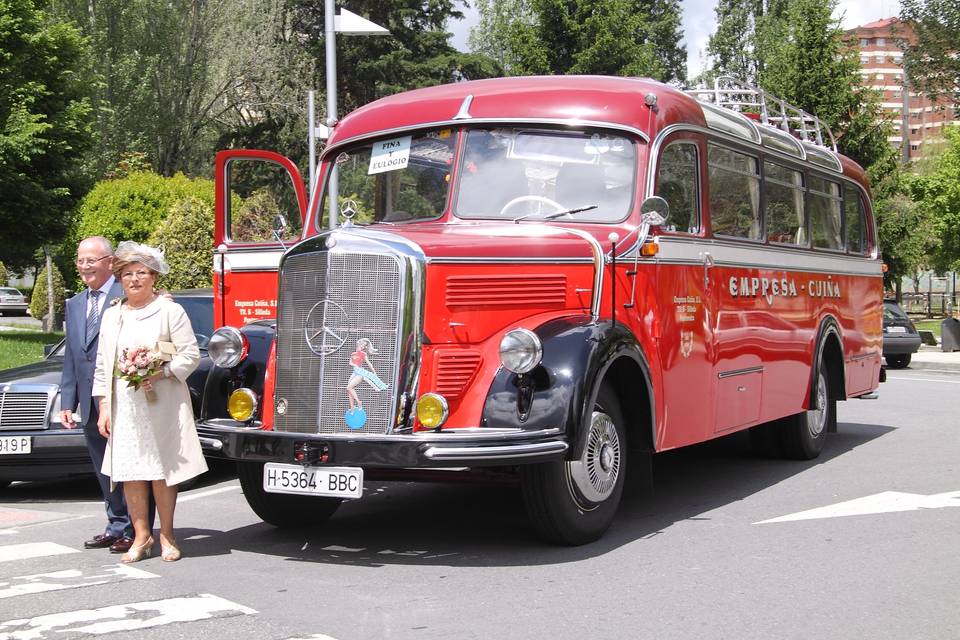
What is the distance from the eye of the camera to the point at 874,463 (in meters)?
10.5

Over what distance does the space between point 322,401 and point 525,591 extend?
163 cm

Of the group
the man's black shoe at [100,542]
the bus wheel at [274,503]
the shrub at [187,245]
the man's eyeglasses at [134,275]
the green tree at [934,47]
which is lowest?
the man's black shoe at [100,542]

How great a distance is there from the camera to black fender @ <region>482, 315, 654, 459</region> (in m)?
6.40

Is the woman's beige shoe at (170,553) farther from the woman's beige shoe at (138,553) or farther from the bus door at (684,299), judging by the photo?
the bus door at (684,299)

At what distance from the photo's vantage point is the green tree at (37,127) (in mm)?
26188

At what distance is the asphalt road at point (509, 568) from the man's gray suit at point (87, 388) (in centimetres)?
28

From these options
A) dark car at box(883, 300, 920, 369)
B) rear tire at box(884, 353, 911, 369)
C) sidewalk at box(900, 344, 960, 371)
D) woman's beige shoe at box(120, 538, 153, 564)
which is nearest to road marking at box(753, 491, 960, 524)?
woman's beige shoe at box(120, 538, 153, 564)

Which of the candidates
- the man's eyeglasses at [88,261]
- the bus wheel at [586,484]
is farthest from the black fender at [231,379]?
the bus wheel at [586,484]

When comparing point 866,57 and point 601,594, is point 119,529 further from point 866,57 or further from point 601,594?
point 866,57

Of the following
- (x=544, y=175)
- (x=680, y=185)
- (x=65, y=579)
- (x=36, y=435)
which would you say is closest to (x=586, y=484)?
(x=544, y=175)

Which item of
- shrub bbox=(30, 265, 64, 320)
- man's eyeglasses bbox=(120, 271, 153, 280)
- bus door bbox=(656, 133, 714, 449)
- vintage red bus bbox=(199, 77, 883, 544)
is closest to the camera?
vintage red bus bbox=(199, 77, 883, 544)

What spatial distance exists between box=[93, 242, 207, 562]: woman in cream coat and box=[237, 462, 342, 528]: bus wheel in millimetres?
735

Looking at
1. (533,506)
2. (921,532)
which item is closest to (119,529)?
(533,506)

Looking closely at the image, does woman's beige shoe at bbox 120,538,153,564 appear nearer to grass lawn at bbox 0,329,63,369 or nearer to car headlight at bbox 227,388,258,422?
car headlight at bbox 227,388,258,422
